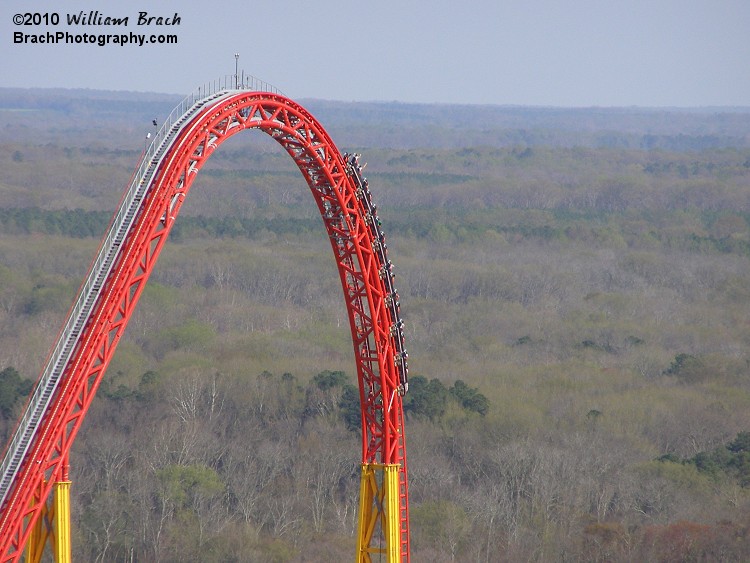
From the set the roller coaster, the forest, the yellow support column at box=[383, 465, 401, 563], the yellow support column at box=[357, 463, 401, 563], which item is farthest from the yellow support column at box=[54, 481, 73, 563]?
the forest

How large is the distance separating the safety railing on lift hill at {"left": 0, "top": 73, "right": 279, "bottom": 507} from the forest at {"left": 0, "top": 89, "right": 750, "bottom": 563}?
2017 cm

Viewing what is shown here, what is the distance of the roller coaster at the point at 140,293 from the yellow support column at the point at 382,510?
0.07 feet

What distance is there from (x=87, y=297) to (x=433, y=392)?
37.7 m

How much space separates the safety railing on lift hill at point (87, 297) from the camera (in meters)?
26.1

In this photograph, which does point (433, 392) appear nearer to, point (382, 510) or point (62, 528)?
point (382, 510)

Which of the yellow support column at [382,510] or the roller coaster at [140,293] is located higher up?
the roller coaster at [140,293]

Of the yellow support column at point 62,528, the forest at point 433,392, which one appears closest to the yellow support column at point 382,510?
the yellow support column at point 62,528

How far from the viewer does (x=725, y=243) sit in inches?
5143

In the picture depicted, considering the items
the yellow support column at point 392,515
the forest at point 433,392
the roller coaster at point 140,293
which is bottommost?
the forest at point 433,392

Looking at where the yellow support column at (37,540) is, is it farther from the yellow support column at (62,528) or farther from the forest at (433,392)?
the forest at (433,392)

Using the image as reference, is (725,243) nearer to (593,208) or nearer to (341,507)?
(593,208)

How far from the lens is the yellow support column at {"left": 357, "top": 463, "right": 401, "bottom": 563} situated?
3288 cm

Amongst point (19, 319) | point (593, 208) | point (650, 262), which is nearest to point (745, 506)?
point (19, 319)

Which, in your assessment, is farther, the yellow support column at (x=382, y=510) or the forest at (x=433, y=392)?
the forest at (x=433, y=392)
